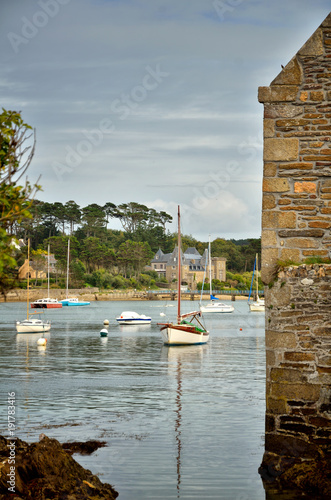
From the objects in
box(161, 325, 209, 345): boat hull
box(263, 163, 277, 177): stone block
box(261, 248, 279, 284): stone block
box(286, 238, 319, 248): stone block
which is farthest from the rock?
box(161, 325, 209, 345): boat hull

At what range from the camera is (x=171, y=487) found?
1024 cm

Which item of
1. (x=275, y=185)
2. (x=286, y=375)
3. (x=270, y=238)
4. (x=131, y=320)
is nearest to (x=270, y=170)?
(x=275, y=185)

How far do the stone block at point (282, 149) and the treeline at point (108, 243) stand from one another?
312 feet

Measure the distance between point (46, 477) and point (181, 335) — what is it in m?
28.5

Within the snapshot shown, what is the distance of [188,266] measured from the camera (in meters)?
163

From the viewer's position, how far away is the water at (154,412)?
10672 millimetres

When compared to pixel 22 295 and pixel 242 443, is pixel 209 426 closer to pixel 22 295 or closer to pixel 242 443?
pixel 242 443

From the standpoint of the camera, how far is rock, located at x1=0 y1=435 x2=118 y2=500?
816cm

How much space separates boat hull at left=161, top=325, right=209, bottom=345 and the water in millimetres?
1826

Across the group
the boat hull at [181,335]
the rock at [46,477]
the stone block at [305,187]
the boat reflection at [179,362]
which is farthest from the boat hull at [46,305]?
the stone block at [305,187]

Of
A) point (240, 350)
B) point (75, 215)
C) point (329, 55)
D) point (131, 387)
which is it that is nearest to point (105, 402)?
point (131, 387)

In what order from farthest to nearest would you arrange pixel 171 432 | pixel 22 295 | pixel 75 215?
pixel 75 215
pixel 22 295
pixel 171 432

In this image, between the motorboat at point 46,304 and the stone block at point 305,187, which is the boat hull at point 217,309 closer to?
the motorboat at point 46,304

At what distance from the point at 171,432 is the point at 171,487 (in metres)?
3.83
